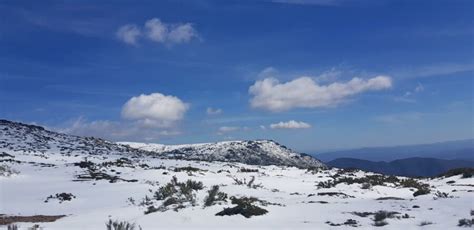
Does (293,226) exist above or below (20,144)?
below

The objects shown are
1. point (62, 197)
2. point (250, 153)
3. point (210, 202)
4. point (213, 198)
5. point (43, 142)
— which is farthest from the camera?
point (250, 153)

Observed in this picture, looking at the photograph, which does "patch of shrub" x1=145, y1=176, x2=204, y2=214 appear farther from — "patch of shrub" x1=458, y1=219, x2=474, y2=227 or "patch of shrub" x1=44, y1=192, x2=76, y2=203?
"patch of shrub" x1=458, y1=219, x2=474, y2=227

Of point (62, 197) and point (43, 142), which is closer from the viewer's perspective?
point (62, 197)

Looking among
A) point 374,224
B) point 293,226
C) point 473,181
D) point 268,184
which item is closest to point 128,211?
point 293,226

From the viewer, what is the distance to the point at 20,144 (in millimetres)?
78625

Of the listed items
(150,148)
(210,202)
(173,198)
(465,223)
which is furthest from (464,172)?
(150,148)

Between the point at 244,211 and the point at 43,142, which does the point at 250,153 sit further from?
the point at 244,211

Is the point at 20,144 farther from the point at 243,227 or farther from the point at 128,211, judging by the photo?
the point at 243,227

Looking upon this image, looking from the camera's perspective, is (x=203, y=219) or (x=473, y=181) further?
(x=473, y=181)

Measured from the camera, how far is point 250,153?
13000 cm

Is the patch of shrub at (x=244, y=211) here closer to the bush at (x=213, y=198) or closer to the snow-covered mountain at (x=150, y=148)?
the bush at (x=213, y=198)

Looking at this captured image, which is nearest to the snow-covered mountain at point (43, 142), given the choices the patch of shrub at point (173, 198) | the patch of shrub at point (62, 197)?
the patch of shrub at point (62, 197)

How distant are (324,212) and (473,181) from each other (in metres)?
22.0

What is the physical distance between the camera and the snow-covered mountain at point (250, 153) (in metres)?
122
